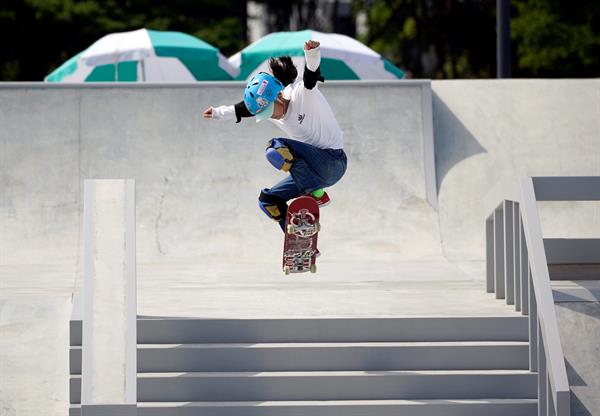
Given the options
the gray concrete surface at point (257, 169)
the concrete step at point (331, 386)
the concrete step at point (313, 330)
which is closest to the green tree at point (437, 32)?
the gray concrete surface at point (257, 169)

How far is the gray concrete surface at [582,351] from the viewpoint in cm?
819

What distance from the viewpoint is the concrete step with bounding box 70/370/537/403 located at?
308 inches

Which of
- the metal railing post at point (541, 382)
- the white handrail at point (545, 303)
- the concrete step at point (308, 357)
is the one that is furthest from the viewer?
the concrete step at point (308, 357)

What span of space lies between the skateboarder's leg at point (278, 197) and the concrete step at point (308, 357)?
1530mm

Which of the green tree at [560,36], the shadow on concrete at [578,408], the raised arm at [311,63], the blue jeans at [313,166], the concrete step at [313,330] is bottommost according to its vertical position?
the shadow on concrete at [578,408]

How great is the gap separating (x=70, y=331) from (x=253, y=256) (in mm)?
5085

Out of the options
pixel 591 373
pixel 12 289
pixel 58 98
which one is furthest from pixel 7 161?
pixel 591 373

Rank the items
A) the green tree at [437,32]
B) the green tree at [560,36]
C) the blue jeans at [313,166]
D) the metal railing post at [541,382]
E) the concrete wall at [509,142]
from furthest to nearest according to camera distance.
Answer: the green tree at [437,32]
the green tree at [560,36]
the concrete wall at [509,142]
the blue jeans at [313,166]
the metal railing post at [541,382]

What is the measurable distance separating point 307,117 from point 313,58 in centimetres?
57

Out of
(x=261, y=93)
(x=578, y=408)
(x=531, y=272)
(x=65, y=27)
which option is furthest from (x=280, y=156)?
(x=65, y=27)

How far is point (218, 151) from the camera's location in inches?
558

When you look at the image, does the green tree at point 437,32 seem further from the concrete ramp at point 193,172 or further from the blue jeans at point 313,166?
the blue jeans at point 313,166

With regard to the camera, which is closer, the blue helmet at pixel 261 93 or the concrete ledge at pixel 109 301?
the concrete ledge at pixel 109 301

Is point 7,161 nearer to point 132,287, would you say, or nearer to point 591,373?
point 132,287
